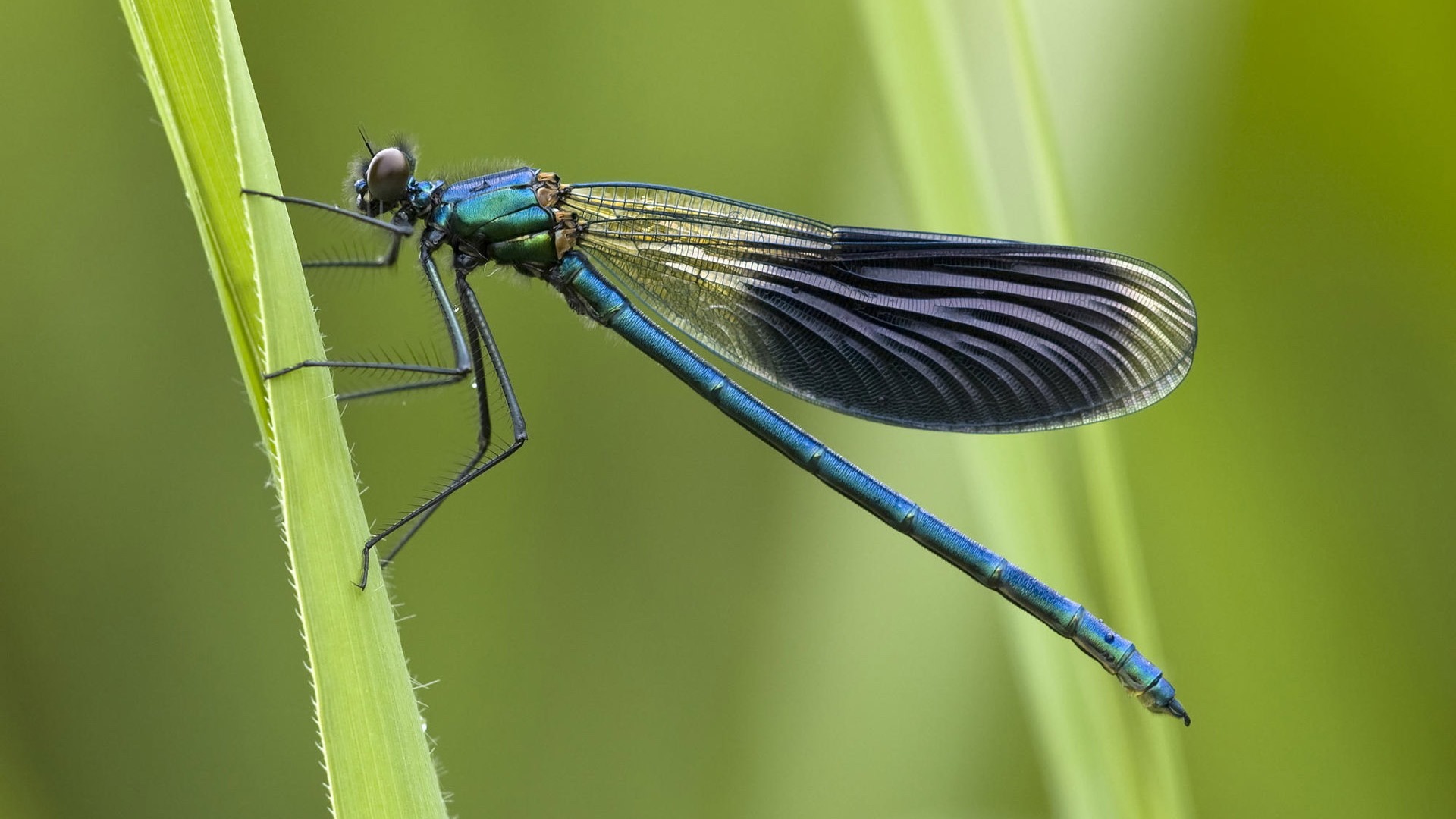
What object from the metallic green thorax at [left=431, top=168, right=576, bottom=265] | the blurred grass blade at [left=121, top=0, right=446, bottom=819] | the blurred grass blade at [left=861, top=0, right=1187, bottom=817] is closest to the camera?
the blurred grass blade at [left=121, top=0, right=446, bottom=819]

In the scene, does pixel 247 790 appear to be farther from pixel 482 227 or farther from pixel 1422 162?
pixel 1422 162

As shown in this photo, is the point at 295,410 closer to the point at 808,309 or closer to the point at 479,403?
the point at 479,403

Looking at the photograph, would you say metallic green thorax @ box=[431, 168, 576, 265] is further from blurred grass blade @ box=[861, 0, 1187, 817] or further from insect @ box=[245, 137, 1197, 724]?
blurred grass blade @ box=[861, 0, 1187, 817]

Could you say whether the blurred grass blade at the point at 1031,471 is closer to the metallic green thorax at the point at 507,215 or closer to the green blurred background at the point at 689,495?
the green blurred background at the point at 689,495

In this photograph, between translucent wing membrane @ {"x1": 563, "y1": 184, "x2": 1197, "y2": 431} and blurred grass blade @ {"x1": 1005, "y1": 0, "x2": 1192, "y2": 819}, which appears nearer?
blurred grass blade @ {"x1": 1005, "y1": 0, "x2": 1192, "y2": 819}

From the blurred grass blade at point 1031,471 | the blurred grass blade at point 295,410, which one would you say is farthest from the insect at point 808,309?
the blurred grass blade at point 295,410

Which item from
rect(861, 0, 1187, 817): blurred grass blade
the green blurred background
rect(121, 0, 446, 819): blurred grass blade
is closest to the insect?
the green blurred background

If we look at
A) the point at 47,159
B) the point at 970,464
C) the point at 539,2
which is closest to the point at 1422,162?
the point at 970,464
